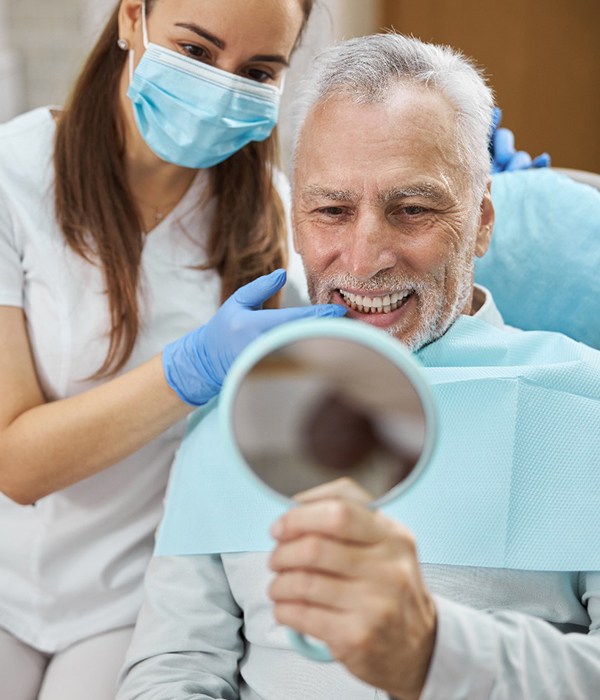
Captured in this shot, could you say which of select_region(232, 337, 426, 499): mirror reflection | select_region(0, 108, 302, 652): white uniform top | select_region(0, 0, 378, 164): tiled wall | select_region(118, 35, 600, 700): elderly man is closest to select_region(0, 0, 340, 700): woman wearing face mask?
select_region(0, 108, 302, 652): white uniform top

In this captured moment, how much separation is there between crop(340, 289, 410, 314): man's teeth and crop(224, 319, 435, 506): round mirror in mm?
471

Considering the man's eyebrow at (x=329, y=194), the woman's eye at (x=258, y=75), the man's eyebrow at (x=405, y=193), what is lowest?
the man's eyebrow at (x=329, y=194)

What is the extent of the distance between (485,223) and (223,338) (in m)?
0.47

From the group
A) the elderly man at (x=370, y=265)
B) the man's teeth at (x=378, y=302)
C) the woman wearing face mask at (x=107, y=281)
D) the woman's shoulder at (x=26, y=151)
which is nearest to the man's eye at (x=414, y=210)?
the elderly man at (x=370, y=265)

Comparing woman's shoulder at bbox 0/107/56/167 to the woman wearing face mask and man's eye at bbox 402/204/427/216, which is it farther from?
man's eye at bbox 402/204/427/216

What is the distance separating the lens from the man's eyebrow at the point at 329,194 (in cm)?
128

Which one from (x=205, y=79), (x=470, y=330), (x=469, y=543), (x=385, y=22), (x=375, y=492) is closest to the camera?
(x=375, y=492)

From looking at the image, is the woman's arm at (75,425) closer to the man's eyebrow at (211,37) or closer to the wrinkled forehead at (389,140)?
the wrinkled forehead at (389,140)

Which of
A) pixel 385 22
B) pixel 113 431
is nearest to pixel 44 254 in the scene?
pixel 113 431

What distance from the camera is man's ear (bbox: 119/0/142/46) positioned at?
1652 mm

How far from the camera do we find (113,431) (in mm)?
1462

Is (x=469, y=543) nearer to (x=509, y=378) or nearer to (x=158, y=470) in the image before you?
(x=509, y=378)

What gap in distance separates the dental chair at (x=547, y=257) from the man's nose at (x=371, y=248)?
0.51 m

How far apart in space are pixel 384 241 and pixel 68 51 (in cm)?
282
